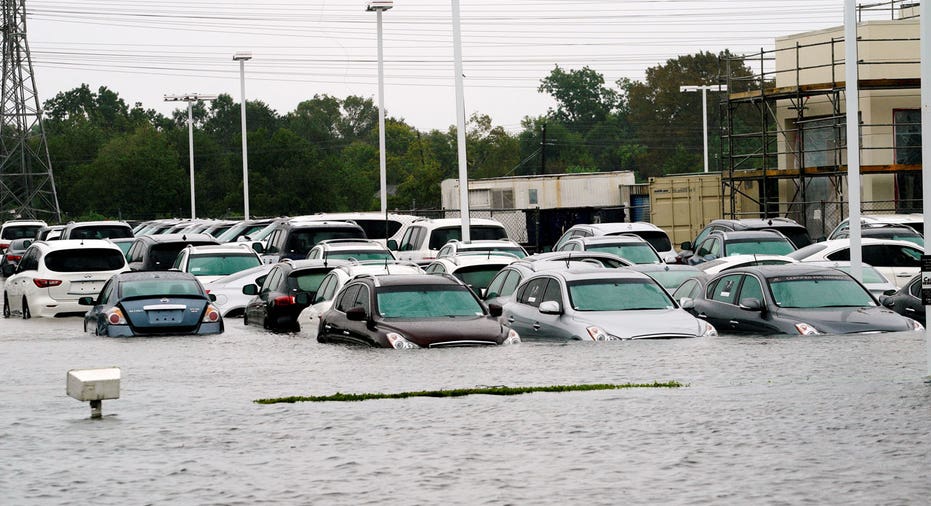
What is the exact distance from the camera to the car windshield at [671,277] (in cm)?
2612

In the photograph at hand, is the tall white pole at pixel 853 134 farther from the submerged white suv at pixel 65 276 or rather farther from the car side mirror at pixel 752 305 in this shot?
the submerged white suv at pixel 65 276

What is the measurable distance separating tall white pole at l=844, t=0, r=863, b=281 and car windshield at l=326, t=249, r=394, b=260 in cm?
874

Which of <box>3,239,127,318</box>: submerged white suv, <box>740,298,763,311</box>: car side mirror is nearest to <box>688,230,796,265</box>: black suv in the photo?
<box>740,298,763,311</box>: car side mirror

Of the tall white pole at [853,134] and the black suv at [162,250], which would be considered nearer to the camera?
the tall white pole at [853,134]

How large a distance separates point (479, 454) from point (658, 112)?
10731 centimetres

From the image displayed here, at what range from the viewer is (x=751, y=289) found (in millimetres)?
21000

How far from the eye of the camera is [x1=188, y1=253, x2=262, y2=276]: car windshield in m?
31.5

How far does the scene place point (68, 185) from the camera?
110125 mm

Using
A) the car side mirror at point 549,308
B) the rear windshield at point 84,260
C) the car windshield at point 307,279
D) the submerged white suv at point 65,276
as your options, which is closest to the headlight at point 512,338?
the car side mirror at point 549,308

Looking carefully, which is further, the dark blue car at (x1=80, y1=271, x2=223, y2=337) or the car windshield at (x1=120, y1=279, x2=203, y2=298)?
the car windshield at (x1=120, y1=279, x2=203, y2=298)

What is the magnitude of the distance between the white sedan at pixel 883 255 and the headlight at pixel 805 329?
8.78 meters

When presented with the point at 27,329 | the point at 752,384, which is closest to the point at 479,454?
the point at 752,384

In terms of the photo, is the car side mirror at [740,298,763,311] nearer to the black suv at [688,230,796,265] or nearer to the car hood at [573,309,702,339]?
the car hood at [573,309,702,339]

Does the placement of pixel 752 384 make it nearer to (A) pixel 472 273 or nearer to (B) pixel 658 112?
(A) pixel 472 273
